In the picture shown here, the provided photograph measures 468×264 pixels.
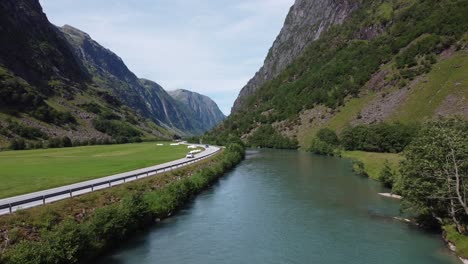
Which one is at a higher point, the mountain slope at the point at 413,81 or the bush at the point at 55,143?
the mountain slope at the point at 413,81

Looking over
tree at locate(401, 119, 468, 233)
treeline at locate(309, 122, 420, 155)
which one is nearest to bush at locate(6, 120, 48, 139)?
treeline at locate(309, 122, 420, 155)

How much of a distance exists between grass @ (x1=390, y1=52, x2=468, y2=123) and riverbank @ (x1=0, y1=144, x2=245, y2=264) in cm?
11025

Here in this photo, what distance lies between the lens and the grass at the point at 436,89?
435ft

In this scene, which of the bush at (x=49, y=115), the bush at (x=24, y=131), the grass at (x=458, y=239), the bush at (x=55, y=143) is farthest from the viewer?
the bush at (x=49, y=115)

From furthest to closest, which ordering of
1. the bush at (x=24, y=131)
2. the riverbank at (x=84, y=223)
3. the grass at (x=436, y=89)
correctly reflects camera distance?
1. the bush at (x=24, y=131)
2. the grass at (x=436, y=89)
3. the riverbank at (x=84, y=223)

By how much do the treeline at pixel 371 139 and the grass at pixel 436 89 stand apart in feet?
34.5

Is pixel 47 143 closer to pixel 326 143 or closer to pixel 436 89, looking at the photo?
pixel 326 143

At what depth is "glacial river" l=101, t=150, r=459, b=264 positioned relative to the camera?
33312 mm

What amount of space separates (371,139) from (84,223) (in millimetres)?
107687

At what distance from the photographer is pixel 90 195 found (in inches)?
1583

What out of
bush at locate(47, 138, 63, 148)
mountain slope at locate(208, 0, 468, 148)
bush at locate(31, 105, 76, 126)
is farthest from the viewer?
bush at locate(31, 105, 76, 126)

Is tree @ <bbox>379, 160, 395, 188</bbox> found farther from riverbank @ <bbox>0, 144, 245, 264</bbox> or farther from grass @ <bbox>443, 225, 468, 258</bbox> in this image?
riverbank @ <bbox>0, 144, 245, 264</bbox>

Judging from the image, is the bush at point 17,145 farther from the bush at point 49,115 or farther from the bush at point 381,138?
the bush at point 381,138

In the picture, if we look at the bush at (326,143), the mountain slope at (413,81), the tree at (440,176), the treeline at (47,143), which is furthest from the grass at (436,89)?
the treeline at (47,143)
